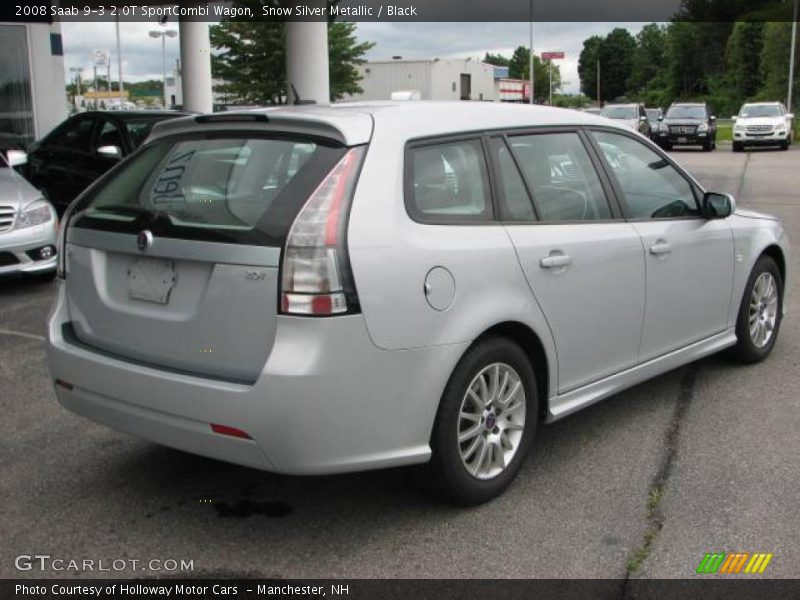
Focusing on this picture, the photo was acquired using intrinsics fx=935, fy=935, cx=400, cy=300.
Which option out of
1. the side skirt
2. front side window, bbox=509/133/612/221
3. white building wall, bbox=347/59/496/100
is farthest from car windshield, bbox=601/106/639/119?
front side window, bbox=509/133/612/221

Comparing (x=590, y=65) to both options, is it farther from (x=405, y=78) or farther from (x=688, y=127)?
(x=688, y=127)

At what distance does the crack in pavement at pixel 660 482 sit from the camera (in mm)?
3443

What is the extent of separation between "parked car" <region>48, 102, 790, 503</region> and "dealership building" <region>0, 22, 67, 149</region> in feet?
49.4

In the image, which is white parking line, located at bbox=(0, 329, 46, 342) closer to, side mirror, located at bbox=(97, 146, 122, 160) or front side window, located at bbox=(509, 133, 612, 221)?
side mirror, located at bbox=(97, 146, 122, 160)

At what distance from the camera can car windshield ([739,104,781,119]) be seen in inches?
1302

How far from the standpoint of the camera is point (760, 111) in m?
33.3

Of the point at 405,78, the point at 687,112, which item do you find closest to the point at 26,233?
the point at 687,112

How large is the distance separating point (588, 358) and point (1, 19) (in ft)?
53.3

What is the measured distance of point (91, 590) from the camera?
326 cm

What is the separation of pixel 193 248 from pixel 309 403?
74 centimetres

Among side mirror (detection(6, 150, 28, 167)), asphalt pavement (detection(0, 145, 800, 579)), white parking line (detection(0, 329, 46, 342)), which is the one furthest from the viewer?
side mirror (detection(6, 150, 28, 167))

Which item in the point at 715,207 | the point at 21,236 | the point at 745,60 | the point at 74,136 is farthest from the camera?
the point at 745,60

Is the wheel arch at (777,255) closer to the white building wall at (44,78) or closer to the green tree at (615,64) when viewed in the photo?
the white building wall at (44,78)

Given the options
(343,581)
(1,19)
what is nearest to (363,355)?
(343,581)
